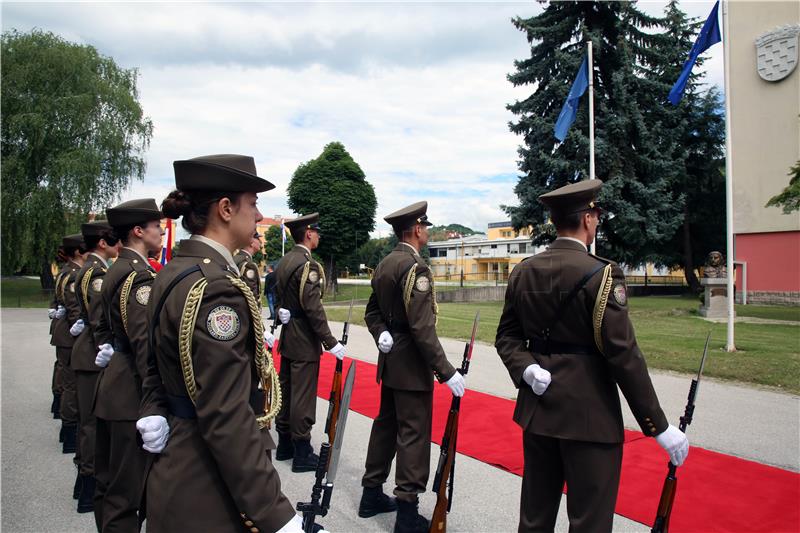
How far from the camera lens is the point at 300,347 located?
5.43 meters

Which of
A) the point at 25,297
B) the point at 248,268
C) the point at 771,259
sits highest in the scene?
the point at 771,259

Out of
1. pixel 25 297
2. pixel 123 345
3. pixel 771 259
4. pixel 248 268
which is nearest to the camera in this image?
pixel 123 345

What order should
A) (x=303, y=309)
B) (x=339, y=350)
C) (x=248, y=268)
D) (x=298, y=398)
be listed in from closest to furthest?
(x=339, y=350) → (x=298, y=398) → (x=303, y=309) → (x=248, y=268)

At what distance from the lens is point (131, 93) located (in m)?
28.9

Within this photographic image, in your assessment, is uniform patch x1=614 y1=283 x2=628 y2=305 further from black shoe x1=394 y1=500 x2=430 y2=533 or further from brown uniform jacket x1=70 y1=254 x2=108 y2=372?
brown uniform jacket x1=70 y1=254 x2=108 y2=372

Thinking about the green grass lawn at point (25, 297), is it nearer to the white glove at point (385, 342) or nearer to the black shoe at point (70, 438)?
the black shoe at point (70, 438)

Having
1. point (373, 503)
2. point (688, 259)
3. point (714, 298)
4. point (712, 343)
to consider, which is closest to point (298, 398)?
point (373, 503)

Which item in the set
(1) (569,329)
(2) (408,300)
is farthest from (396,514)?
(1) (569,329)

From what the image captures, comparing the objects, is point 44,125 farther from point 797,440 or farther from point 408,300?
point 797,440

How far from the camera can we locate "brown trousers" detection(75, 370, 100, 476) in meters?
4.13

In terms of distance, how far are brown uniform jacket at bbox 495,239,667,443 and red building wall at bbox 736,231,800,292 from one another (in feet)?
96.8

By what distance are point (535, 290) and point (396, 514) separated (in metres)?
2.18

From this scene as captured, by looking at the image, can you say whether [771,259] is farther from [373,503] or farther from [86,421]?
[86,421]

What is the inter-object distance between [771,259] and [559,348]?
98.3ft
